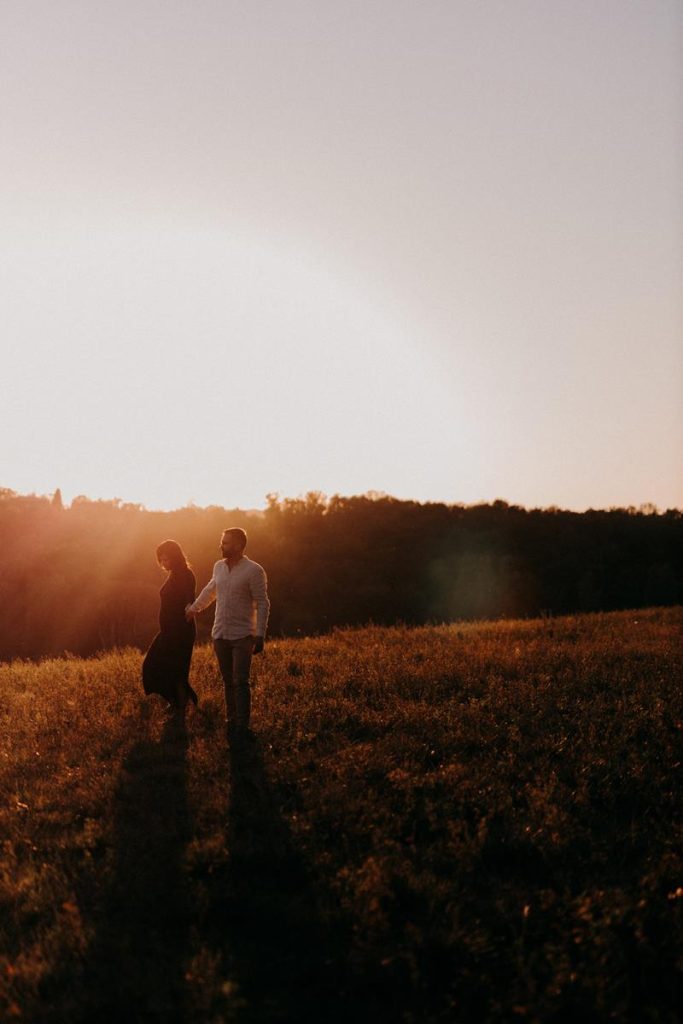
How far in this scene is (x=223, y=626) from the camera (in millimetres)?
10703

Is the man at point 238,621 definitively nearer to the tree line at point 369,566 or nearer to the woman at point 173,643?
the woman at point 173,643

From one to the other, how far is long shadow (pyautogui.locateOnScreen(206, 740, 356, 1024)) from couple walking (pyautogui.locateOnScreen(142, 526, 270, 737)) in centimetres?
301

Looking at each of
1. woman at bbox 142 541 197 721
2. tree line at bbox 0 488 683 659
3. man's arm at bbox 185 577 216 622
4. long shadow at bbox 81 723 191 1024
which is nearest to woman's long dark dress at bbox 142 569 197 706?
woman at bbox 142 541 197 721

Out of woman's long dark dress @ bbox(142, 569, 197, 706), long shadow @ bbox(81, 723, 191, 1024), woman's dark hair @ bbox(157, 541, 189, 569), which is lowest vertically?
long shadow @ bbox(81, 723, 191, 1024)

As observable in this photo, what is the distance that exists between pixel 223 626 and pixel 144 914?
16.1 feet

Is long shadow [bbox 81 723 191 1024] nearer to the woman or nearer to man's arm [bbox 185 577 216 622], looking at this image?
the woman

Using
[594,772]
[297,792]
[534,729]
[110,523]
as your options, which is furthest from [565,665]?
[110,523]

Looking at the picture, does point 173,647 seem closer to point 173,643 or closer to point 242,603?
point 173,643

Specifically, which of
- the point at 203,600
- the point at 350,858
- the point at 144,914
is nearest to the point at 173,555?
the point at 203,600

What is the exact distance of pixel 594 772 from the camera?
8695 millimetres

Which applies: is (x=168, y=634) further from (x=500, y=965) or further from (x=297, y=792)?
(x=500, y=965)

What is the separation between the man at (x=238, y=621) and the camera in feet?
34.2

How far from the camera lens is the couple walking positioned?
10.5 meters

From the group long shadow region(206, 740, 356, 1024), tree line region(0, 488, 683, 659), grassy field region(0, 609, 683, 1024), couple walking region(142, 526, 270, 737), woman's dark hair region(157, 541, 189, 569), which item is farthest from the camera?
tree line region(0, 488, 683, 659)
